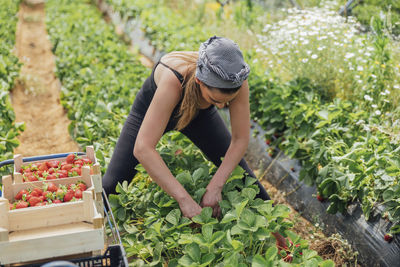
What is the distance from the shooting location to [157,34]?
6.82 metres

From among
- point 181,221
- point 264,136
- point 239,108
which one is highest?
point 239,108

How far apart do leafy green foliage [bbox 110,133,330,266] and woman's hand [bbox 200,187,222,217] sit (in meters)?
0.05

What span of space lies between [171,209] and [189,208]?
6.7 inches

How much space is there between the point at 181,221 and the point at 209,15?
6.52m

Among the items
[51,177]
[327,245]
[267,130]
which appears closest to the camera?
[51,177]

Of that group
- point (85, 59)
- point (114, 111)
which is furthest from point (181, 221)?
point (85, 59)

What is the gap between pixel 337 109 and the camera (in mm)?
3479

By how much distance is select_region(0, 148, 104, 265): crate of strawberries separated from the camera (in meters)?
1.59

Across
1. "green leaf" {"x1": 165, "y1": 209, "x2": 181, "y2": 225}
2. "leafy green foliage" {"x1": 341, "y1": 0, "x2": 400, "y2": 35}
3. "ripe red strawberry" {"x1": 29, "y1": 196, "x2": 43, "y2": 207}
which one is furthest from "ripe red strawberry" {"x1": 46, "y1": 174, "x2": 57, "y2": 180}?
"leafy green foliage" {"x1": 341, "y1": 0, "x2": 400, "y2": 35}

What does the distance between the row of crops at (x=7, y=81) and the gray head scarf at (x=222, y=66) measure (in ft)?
5.70

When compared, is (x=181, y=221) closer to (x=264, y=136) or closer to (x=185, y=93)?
(x=185, y=93)

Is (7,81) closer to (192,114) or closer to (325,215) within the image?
(192,114)

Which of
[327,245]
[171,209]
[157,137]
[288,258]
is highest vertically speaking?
[157,137]

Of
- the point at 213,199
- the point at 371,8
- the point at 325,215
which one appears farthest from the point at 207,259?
the point at 371,8
